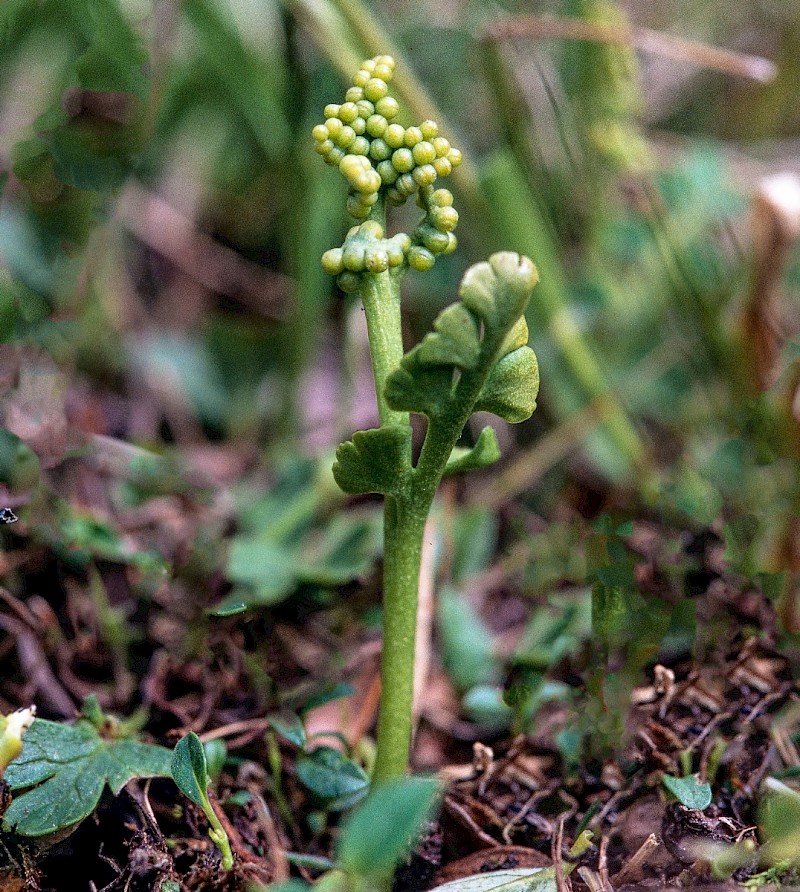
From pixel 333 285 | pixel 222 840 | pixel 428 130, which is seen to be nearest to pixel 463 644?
pixel 222 840

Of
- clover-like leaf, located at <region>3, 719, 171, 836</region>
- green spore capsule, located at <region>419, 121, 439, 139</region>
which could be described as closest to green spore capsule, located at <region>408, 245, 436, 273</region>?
green spore capsule, located at <region>419, 121, 439, 139</region>

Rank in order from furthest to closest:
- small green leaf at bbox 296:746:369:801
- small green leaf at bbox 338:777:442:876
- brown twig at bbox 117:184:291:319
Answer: brown twig at bbox 117:184:291:319, small green leaf at bbox 296:746:369:801, small green leaf at bbox 338:777:442:876

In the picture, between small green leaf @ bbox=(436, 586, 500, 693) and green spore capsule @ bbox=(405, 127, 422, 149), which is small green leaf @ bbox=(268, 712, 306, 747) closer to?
small green leaf @ bbox=(436, 586, 500, 693)

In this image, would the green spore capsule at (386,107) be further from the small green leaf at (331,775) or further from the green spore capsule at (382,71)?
the small green leaf at (331,775)

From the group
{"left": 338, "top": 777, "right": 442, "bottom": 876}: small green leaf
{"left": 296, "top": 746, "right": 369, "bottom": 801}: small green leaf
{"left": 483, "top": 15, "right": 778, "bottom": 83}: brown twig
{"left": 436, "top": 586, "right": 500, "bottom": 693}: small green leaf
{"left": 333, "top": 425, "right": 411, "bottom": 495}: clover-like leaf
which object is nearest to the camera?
{"left": 338, "top": 777, "right": 442, "bottom": 876}: small green leaf

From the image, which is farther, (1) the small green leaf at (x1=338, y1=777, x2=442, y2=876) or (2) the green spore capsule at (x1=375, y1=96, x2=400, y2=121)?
(2) the green spore capsule at (x1=375, y1=96, x2=400, y2=121)
